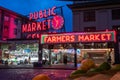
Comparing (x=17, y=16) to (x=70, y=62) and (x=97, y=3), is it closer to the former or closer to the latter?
(x=70, y=62)

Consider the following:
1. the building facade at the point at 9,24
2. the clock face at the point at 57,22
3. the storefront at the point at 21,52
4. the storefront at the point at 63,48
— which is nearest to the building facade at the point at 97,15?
the storefront at the point at 63,48

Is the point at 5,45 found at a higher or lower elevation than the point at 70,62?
higher

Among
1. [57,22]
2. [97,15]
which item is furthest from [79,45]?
[57,22]

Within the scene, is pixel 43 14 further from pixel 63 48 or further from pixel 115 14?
pixel 115 14

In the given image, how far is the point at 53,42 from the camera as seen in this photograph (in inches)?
1645

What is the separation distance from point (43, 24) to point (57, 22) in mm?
3927

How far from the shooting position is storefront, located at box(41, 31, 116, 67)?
1512 inches

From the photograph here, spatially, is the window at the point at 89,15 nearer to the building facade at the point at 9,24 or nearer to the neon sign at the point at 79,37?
the neon sign at the point at 79,37

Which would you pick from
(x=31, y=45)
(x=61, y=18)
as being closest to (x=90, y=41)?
(x=61, y=18)

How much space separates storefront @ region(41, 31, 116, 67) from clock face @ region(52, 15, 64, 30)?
4.61m

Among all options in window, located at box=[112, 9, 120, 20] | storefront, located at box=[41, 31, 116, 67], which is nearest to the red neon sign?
storefront, located at box=[41, 31, 116, 67]

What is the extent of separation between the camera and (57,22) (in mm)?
50062

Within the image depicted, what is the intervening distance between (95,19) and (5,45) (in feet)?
70.8

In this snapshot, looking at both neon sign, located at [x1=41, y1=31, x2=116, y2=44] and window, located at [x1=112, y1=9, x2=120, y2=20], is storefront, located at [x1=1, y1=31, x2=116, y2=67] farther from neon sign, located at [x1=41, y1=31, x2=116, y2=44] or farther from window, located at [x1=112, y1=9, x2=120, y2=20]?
window, located at [x1=112, y1=9, x2=120, y2=20]
